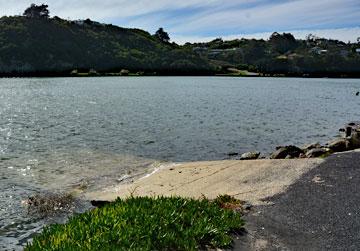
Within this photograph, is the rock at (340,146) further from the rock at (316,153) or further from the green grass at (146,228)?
the green grass at (146,228)

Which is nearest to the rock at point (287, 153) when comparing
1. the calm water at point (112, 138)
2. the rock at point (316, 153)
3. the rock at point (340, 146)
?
the rock at point (340, 146)

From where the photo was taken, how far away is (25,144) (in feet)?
Result: 124

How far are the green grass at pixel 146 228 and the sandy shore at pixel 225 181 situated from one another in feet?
14.5

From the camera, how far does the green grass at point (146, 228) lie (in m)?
11.1

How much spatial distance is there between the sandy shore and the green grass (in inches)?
174

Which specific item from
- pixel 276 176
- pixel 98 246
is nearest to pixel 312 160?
pixel 276 176

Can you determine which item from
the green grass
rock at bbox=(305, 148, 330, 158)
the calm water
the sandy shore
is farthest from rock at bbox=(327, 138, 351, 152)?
the green grass

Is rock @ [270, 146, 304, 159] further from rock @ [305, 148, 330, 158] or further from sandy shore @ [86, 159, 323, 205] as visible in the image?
sandy shore @ [86, 159, 323, 205]

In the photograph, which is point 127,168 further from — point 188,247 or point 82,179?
point 188,247

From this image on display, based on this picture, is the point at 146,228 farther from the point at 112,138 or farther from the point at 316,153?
the point at 112,138

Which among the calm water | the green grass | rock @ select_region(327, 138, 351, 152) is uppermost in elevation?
the green grass

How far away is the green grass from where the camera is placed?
11.1 m

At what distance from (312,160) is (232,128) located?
26.8 metres

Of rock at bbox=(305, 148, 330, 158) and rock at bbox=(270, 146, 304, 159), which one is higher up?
rock at bbox=(305, 148, 330, 158)
